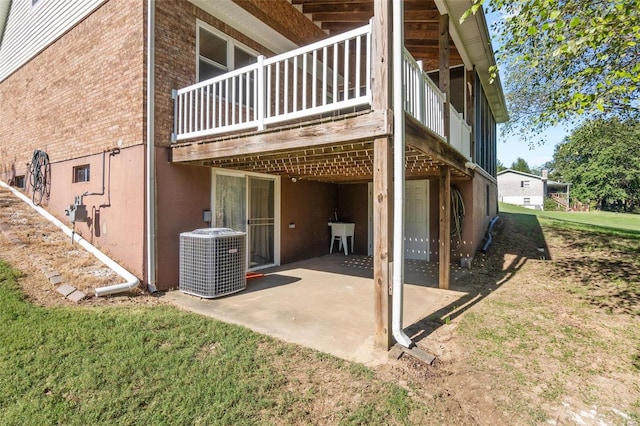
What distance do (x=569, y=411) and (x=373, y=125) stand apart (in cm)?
313

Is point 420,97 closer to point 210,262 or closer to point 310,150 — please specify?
point 310,150

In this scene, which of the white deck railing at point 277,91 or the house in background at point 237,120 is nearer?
the white deck railing at point 277,91

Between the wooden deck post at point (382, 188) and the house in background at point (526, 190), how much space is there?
130ft

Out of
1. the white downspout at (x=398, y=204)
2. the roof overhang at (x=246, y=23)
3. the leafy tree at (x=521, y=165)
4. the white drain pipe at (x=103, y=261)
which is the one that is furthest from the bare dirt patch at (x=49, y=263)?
the leafy tree at (x=521, y=165)

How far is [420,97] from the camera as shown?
455 cm

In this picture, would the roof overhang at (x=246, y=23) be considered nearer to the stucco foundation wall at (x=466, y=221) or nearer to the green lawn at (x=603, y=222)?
the stucco foundation wall at (x=466, y=221)

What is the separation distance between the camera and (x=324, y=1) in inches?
291

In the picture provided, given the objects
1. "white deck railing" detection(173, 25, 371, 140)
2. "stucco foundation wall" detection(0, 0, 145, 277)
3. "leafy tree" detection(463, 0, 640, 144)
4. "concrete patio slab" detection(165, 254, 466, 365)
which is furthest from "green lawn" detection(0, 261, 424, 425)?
"leafy tree" detection(463, 0, 640, 144)

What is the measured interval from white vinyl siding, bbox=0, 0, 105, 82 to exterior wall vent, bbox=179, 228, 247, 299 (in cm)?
520

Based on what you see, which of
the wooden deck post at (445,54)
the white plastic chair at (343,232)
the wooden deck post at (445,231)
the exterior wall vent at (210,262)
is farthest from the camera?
the white plastic chair at (343,232)

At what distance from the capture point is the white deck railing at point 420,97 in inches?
167

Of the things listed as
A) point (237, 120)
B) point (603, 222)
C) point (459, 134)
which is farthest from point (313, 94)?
point (603, 222)

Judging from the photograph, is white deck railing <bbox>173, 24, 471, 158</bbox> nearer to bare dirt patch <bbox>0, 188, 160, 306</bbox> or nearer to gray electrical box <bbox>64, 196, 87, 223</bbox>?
gray electrical box <bbox>64, 196, 87, 223</bbox>

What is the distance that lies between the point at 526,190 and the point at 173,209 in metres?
41.6
